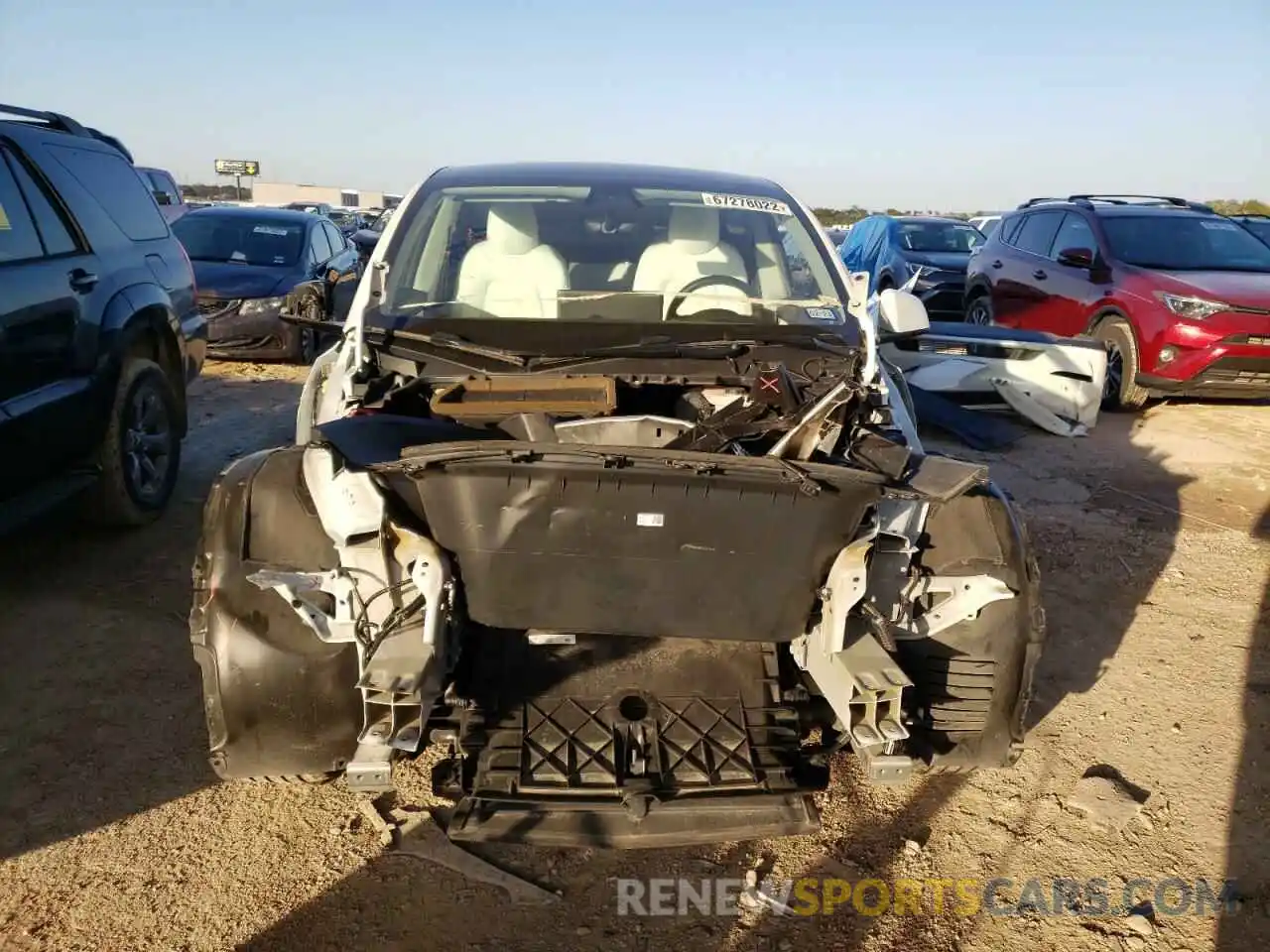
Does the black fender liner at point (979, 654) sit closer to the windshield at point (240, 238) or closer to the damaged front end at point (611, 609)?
the damaged front end at point (611, 609)

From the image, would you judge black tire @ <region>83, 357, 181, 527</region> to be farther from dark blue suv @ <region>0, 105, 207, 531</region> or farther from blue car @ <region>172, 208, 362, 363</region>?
blue car @ <region>172, 208, 362, 363</region>

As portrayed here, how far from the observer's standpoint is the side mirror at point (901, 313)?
11.2 feet

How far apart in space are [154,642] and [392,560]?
1925mm

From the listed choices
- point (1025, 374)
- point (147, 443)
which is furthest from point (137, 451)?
point (1025, 374)

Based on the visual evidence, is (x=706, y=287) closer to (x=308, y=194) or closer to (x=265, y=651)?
(x=265, y=651)

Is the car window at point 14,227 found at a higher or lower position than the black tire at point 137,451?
higher

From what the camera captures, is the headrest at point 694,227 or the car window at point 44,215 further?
the car window at point 44,215

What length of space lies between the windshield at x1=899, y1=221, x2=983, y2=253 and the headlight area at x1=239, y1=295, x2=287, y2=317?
8.77 m

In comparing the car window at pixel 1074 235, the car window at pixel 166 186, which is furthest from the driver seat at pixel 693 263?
the car window at pixel 166 186

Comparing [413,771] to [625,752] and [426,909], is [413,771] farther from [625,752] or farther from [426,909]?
[625,752]

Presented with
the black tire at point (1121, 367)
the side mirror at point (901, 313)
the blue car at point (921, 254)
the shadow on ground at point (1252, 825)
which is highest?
the side mirror at point (901, 313)

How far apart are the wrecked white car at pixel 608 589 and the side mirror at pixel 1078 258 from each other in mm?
6783

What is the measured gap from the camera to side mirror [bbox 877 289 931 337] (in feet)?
11.2

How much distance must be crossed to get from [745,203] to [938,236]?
36.7ft
